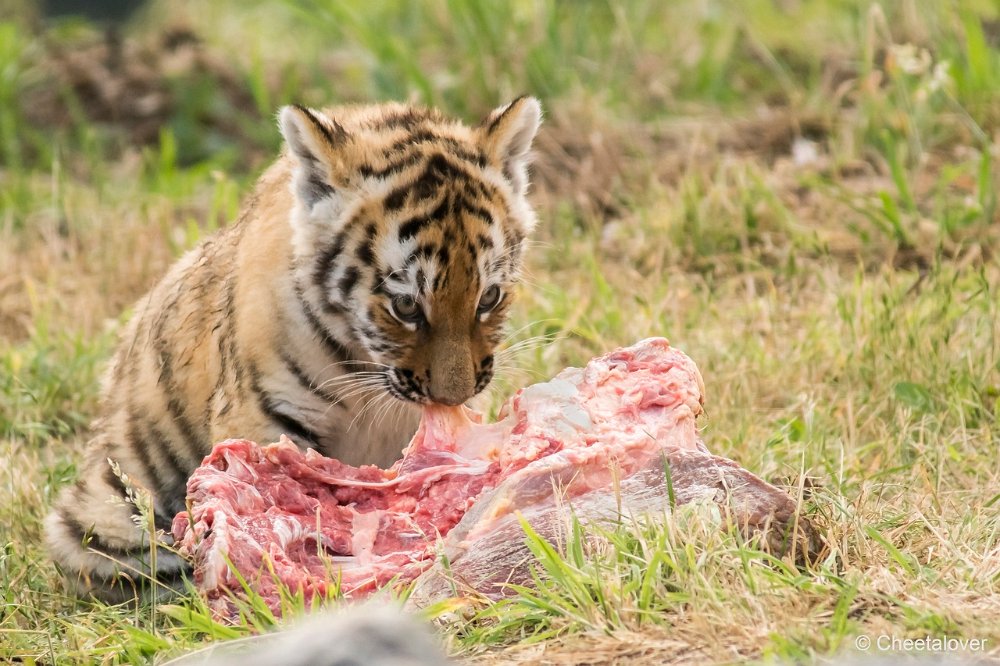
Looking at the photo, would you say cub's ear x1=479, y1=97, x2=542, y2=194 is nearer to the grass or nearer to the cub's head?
the cub's head

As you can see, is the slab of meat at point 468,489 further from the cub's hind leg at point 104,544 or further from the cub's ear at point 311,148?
the cub's ear at point 311,148

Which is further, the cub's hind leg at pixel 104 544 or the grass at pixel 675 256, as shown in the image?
the cub's hind leg at pixel 104 544

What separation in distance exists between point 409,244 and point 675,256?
113 inches

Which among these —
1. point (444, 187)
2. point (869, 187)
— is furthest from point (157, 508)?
point (869, 187)

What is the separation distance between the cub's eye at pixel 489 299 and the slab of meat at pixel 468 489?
1.11 feet

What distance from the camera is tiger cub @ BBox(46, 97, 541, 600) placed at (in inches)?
182

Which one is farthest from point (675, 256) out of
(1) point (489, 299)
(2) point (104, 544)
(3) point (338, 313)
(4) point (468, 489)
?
(2) point (104, 544)

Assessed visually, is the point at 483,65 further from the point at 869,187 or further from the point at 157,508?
the point at 157,508

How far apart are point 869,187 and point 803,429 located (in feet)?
8.64

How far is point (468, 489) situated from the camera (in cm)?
441

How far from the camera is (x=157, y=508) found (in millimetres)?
5238

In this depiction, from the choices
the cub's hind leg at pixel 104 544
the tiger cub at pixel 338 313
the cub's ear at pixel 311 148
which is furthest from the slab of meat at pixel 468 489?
the cub's ear at pixel 311 148

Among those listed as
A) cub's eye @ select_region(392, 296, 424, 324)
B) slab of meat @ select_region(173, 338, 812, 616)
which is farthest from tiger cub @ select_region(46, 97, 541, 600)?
slab of meat @ select_region(173, 338, 812, 616)

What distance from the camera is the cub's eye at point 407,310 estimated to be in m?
4.61
